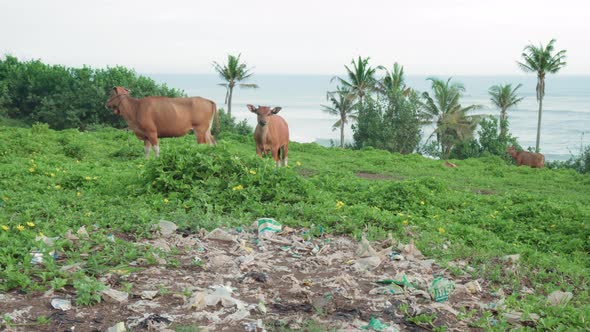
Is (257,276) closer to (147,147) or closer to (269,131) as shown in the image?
(269,131)

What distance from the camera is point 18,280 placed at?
527 cm

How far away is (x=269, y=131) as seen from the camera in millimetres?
14766

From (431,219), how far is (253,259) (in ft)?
13.0

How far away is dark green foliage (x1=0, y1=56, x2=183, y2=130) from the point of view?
32.0 m

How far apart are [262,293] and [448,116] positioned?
39700mm

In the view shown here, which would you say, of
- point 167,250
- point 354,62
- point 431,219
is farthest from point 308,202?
point 354,62

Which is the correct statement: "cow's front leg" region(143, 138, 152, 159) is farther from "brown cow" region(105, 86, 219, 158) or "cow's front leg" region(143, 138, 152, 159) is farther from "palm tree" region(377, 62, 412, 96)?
"palm tree" region(377, 62, 412, 96)

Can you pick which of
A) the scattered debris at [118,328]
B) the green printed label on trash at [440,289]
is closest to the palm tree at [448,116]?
the green printed label on trash at [440,289]

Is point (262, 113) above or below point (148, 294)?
above

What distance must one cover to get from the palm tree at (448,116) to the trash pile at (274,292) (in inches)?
1485

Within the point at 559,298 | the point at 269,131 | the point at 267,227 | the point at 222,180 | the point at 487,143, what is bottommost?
the point at 487,143

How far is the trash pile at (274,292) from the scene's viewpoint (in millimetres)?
4965

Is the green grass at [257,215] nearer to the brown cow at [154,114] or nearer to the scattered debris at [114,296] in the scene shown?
the scattered debris at [114,296]

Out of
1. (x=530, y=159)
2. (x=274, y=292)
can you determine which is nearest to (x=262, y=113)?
(x=274, y=292)
